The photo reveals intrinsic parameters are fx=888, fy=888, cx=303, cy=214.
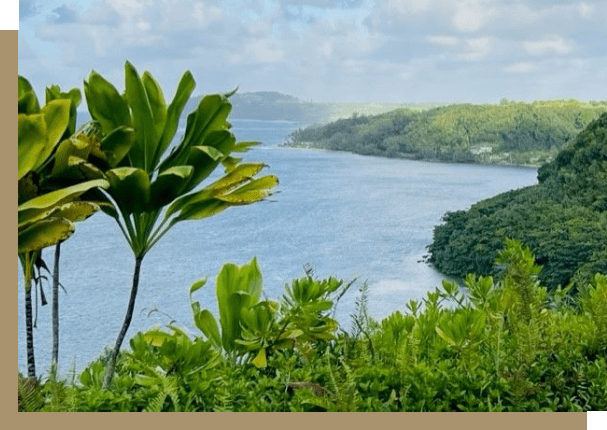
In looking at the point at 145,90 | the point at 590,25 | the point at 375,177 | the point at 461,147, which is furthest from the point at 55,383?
the point at 461,147

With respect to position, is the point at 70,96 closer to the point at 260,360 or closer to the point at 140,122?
the point at 140,122

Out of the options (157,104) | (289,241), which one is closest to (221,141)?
(157,104)

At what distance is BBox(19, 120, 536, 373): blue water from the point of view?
3312 millimetres

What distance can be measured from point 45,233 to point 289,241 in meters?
3.27

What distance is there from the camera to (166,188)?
5.98 feet

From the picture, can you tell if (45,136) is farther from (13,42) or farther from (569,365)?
(569,365)

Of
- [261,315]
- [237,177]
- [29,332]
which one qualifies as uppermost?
[237,177]

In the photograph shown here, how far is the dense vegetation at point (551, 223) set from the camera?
575cm

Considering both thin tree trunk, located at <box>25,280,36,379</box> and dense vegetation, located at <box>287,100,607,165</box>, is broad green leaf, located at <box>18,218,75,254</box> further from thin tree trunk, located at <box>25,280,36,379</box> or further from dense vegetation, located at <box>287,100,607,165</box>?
dense vegetation, located at <box>287,100,607,165</box>

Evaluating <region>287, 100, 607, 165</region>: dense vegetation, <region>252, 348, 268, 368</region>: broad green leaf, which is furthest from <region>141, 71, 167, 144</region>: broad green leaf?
<region>287, 100, 607, 165</region>: dense vegetation

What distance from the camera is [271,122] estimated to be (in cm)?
421

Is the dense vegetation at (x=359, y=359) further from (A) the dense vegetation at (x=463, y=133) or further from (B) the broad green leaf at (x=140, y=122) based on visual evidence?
(A) the dense vegetation at (x=463, y=133)

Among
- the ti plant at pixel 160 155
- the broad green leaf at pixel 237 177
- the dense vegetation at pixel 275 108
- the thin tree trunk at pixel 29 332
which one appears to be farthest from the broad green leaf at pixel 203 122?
the dense vegetation at pixel 275 108

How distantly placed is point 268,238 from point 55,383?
3113mm
